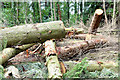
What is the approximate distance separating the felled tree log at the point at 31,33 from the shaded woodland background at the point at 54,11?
415 centimetres

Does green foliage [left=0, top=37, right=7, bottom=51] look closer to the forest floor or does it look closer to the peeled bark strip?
the forest floor

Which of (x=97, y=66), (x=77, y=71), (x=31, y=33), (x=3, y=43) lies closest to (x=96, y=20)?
(x=97, y=66)

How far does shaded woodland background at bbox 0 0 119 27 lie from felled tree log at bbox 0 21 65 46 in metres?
4.15

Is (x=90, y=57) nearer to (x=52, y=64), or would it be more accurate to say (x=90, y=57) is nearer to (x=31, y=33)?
(x=52, y=64)

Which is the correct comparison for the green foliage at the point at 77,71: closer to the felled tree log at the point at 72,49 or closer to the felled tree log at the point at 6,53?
the felled tree log at the point at 72,49

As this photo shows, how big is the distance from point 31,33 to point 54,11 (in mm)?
4841

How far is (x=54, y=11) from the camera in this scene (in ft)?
25.5

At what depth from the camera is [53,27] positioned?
328cm

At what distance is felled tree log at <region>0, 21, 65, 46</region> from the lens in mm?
3115

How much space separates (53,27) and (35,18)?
6.05m

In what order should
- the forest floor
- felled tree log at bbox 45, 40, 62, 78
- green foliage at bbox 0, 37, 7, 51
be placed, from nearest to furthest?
felled tree log at bbox 45, 40, 62, 78, green foliage at bbox 0, 37, 7, 51, the forest floor

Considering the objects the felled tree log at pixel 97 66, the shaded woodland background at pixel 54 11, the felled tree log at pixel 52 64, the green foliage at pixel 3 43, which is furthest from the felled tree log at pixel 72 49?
the shaded woodland background at pixel 54 11

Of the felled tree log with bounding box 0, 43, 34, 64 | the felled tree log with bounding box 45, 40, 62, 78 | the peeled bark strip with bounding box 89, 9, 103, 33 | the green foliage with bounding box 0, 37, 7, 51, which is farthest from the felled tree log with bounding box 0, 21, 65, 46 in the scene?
the peeled bark strip with bounding box 89, 9, 103, 33

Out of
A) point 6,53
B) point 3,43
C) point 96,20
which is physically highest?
point 96,20
